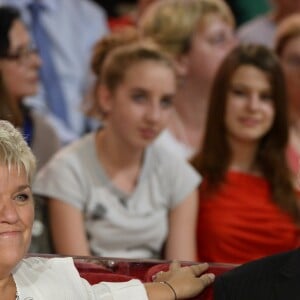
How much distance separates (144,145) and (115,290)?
730 millimetres

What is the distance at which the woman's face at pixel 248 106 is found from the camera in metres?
2.30

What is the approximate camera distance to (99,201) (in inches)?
81.6

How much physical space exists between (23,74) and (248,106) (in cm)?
62

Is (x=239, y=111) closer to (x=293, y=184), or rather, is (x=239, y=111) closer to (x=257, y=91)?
(x=257, y=91)

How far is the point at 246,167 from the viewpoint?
7.57 ft

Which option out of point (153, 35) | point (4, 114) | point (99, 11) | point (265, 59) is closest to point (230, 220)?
point (265, 59)

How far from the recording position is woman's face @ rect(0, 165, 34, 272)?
1.25m

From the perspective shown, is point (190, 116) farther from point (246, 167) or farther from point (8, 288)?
point (8, 288)

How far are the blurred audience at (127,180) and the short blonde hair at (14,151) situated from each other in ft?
2.38

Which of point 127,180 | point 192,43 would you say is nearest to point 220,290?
point 127,180

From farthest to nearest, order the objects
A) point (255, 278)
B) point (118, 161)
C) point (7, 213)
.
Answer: point (118, 161)
point (255, 278)
point (7, 213)

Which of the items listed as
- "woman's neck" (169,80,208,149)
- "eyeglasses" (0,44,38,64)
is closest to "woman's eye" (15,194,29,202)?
"eyeglasses" (0,44,38,64)

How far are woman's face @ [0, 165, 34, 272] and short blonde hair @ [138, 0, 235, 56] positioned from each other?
1496 millimetres

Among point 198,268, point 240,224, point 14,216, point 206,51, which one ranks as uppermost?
point 206,51
